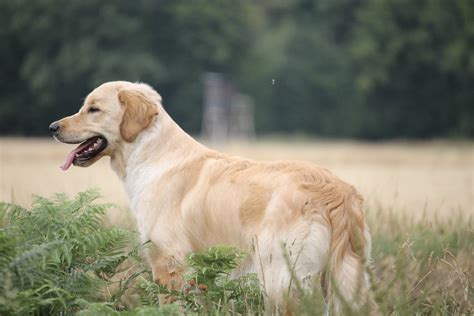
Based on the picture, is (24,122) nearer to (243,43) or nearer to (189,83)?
(189,83)

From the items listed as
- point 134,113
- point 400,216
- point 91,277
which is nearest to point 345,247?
point 91,277

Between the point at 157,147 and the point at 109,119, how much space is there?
1.43 feet

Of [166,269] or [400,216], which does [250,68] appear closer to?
[400,216]

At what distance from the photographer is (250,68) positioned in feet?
149

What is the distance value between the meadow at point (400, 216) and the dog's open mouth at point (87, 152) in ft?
1.88

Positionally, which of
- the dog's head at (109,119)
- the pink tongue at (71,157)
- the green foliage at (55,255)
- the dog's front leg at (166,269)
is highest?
the dog's head at (109,119)

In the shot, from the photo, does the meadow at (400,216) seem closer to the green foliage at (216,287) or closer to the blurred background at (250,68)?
the green foliage at (216,287)

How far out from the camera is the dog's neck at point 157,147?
18.3ft

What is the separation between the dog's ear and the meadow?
0.63 metres

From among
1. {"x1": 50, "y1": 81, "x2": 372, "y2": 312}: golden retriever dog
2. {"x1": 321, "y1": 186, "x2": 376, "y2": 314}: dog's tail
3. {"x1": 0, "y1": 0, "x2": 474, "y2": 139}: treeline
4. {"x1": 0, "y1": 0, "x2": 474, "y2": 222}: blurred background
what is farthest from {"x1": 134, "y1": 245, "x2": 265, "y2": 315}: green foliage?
{"x1": 0, "y1": 0, "x2": 474, "y2": 139}: treeline

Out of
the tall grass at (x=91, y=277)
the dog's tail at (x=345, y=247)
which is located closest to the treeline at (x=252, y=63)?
the tall grass at (x=91, y=277)

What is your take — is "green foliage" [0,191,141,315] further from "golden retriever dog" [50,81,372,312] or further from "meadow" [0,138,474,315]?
"golden retriever dog" [50,81,372,312]

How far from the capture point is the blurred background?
40312 mm

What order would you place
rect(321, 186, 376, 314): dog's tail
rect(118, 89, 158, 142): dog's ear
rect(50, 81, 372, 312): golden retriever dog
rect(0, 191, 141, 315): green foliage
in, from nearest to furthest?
rect(0, 191, 141, 315): green foliage
rect(321, 186, 376, 314): dog's tail
rect(50, 81, 372, 312): golden retriever dog
rect(118, 89, 158, 142): dog's ear
